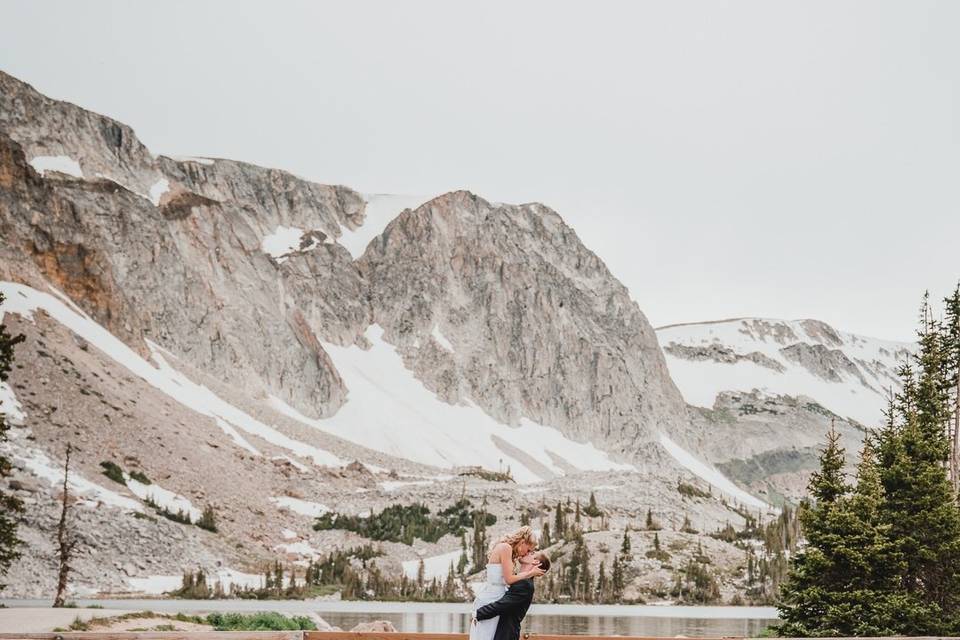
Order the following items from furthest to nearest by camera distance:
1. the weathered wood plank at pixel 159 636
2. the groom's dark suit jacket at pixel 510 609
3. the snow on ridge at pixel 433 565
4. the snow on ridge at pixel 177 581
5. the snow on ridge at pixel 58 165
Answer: the snow on ridge at pixel 58 165
the snow on ridge at pixel 433 565
the snow on ridge at pixel 177 581
the weathered wood plank at pixel 159 636
the groom's dark suit jacket at pixel 510 609

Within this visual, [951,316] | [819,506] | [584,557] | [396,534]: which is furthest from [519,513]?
[819,506]

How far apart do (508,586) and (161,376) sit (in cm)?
15756

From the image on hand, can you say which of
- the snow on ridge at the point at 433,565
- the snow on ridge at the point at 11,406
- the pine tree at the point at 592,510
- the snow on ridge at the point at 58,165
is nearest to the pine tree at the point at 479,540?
the snow on ridge at the point at 433,565

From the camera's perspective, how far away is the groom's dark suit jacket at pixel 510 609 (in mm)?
11180

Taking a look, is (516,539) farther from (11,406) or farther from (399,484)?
(399,484)

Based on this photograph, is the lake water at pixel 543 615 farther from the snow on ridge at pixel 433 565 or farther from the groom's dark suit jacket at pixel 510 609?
the groom's dark suit jacket at pixel 510 609

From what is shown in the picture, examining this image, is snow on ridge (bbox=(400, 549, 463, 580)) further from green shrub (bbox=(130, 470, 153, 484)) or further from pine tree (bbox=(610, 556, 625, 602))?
green shrub (bbox=(130, 470, 153, 484))

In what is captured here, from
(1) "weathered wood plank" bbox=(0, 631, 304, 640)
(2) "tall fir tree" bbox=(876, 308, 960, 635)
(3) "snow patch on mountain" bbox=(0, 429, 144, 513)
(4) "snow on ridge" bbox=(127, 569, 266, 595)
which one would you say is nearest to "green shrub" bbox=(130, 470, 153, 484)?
(3) "snow patch on mountain" bbox=(0, 429, 144, 513)

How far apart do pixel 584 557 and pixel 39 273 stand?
92040 mm

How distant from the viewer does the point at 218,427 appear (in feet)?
499

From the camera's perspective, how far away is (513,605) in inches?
441

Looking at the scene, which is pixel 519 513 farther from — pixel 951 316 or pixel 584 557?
pixel 951 316

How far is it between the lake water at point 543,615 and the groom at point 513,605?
122ft

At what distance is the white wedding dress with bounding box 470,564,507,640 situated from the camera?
11.2 metres
